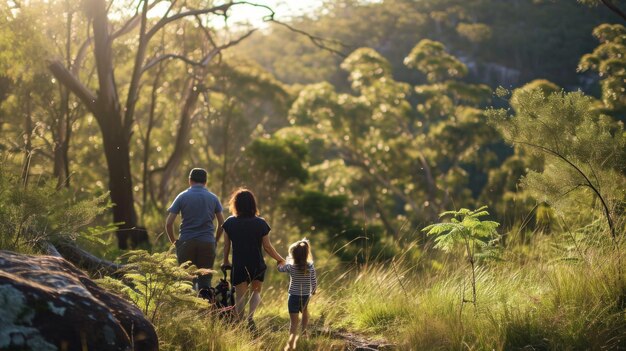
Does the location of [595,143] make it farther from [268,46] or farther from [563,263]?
[268,46]

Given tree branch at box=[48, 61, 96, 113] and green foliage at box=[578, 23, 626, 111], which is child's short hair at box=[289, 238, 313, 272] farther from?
green foliage at box=[578, 23, 626, 111]

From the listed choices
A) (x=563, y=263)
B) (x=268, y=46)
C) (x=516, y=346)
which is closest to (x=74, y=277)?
(x=516, y=346)

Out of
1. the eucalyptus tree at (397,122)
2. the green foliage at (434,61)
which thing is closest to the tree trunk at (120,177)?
the eucalyptus tree at (397,122)

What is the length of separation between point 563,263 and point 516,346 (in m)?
1.52

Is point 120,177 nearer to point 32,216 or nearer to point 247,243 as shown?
point 247,243

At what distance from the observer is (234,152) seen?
1455 inches

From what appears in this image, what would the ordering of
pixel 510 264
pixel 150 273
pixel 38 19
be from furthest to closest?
pixel 38 19
pixel 510 264
pixel 150 273

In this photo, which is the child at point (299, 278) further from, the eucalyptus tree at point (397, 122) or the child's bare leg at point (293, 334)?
the eucalyptus tree at point (397, 122)

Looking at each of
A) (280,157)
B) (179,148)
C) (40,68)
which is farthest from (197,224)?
(280,157)

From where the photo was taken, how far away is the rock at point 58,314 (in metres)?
5.16

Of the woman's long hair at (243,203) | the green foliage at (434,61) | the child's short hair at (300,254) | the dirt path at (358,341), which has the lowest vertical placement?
the green foliage at (434,61)

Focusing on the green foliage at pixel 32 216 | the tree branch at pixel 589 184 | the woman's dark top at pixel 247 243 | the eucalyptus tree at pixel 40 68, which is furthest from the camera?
the eucalyptus tree at pixel 40 68

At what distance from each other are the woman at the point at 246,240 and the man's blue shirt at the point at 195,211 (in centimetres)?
48

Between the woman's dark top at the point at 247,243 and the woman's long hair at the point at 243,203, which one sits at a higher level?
the woman's long hair at the point at 243,203
